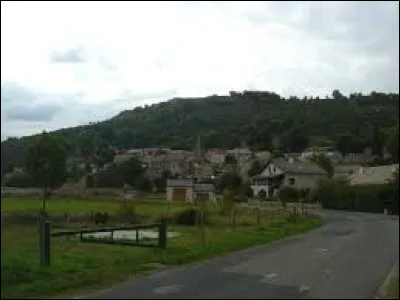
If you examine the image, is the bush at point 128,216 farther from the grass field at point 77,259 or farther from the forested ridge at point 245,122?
the forested ridge at point 245,122

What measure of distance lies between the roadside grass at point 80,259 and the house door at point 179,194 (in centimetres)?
3861

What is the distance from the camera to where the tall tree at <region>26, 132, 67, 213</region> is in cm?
1778

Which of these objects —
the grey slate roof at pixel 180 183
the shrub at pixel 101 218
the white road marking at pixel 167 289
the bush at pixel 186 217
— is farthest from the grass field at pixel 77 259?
the grey slate roof at pixel 180 183

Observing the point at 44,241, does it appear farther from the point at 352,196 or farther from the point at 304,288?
the point at 352,196

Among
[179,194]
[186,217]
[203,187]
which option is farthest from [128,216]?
[179,194]

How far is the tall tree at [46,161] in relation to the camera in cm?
1778

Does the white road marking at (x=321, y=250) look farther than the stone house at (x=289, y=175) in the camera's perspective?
No

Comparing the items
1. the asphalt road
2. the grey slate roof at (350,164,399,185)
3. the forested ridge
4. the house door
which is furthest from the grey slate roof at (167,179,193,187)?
the asphalt road

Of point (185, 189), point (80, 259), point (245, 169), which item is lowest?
point (80, 259)

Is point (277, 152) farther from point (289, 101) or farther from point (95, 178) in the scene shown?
point (95, 178)

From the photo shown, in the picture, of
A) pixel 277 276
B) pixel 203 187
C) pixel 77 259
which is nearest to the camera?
pixel 277 276

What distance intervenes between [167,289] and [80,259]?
5222 millimetres

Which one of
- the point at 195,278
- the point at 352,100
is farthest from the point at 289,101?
the point at 195,278

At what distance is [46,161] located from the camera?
2077cm
